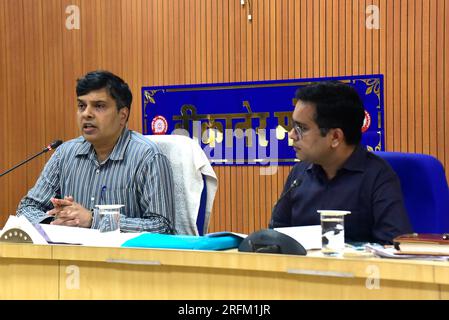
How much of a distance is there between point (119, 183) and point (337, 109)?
113 centimetres

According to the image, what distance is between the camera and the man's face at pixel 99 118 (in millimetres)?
3248

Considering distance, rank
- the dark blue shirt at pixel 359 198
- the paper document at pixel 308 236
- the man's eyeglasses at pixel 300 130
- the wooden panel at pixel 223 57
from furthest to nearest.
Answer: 1. the wooden panel at pixel 223 57
2. the man's eyeglasses at pixel 300 130
3. the dark blue shirt at pixel 359 198
4. the paper document at pixel 308 236

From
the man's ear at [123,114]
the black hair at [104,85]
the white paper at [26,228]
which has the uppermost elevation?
the black hair at [104,85]

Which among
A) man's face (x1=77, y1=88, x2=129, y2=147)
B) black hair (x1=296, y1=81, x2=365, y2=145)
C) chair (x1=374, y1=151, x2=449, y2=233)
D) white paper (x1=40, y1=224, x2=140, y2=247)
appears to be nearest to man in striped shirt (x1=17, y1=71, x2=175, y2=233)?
man's face (x1=77, y1=88, x2=129, y2=147)

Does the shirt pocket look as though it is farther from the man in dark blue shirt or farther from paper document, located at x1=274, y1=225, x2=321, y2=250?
paper document, located at x1=274, y1=225, x2=321, y2=250

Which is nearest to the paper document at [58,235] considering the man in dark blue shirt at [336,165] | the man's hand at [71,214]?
the man's hand at [71,214]

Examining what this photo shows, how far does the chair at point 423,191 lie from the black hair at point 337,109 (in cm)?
20

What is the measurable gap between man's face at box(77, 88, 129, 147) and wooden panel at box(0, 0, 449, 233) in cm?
189

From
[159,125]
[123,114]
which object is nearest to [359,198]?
[123,114]

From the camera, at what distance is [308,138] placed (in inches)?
102

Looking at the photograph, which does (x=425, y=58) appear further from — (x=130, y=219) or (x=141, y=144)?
(x=130, y=219)

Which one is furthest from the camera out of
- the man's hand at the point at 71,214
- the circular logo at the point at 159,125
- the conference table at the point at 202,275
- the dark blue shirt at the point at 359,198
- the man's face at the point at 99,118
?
the circular logo at the point at 159,125

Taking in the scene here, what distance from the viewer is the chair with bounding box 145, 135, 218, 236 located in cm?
323

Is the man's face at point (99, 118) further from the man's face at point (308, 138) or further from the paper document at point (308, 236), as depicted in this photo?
the paper document at point (308, 236)
